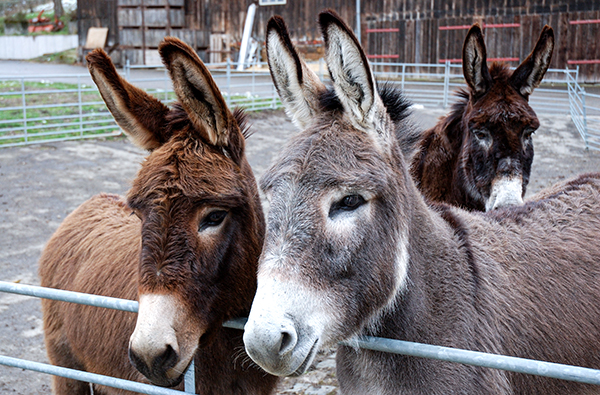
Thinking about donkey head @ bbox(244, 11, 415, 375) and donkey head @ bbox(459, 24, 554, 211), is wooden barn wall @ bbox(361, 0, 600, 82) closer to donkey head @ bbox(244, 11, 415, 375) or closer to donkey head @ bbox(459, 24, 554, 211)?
donkey head @ bbox(459, 24, 554, 211)

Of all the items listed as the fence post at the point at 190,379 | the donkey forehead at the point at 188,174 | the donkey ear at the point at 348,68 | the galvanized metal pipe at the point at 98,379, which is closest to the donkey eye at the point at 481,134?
the donkey ear at the point at 348,68

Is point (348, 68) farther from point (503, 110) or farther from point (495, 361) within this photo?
point (503, 110)

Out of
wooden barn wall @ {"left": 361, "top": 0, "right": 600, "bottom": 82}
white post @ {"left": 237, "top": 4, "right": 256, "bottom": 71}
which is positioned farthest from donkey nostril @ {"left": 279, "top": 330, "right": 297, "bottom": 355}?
white post @ {"left": 237, "top": 4, "right": 256, "bottom": 71}

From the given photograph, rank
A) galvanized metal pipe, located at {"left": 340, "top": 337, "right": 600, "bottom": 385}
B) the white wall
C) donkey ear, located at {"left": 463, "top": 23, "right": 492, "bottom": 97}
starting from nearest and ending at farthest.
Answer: galvanized metal pipe, located at {"left": 340, "top": 337, "right": 600, "bottom": 385} → donkey ear, located at {"left": 463, "top": 23, "right": 492, "bottom": 97} → the white wall

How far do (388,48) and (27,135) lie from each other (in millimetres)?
15556

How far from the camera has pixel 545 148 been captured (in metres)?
13.6

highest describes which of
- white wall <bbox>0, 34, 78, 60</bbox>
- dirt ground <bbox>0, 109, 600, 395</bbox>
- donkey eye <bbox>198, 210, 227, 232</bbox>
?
white wall <bbox>0, 34, 78, 60</bbox>

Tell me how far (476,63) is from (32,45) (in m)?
38.5

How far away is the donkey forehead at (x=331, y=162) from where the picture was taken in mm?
1956

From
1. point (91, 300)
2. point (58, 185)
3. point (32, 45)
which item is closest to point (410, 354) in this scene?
point (91, 300)

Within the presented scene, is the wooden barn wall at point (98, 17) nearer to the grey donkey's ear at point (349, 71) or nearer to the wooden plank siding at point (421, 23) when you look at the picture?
the wooden plank siding at point (421, 23)

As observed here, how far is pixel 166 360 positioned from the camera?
6.82 feet

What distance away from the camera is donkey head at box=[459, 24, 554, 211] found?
423 cm

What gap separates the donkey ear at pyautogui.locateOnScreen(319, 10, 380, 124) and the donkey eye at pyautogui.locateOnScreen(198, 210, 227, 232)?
734mm
